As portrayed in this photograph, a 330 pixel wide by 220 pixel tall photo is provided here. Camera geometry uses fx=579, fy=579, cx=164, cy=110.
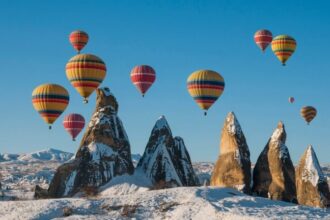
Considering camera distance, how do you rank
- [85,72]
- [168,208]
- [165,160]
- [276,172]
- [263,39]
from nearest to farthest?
[168,208]
[276,172]
[165,160]
[85,72]
[263,39]

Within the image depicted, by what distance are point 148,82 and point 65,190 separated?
31.3 m

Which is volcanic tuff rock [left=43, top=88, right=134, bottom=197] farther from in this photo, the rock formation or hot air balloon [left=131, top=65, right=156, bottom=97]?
hot air balloon [left=131, top=65, right=156, bottom=97]

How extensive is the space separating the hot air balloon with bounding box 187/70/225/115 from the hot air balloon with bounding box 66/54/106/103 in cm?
1092

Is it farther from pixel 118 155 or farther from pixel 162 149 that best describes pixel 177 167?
pixel 118 155

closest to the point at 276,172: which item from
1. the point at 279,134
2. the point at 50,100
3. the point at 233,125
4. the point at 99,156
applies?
the point at 279,134

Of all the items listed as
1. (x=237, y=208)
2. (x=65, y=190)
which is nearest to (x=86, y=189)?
(x=65, y=190)

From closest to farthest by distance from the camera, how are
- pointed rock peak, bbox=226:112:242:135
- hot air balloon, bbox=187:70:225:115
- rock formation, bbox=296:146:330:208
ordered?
1. pointed rock peak, bbox=226:112:242:135
2. rock formation, bbox=296:146:330:208
3. hot air balloon, bbox=187:70:225:115

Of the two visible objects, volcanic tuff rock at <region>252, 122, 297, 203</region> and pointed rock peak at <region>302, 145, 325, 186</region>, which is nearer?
volcanic tuff rock at <region>252, 122, 297, 203</region>

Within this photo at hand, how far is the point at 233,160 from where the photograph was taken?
48.4 meters

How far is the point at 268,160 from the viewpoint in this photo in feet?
160

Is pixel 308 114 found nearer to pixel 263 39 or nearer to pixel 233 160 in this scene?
pixel 263 39

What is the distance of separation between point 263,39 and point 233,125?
4680 centimetres

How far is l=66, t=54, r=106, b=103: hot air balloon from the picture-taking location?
64500 mm

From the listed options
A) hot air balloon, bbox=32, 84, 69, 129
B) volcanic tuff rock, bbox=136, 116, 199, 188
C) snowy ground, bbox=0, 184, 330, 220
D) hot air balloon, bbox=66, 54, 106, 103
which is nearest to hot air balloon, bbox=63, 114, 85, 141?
hot air balloon, bbox=32, 84, 69, 129
